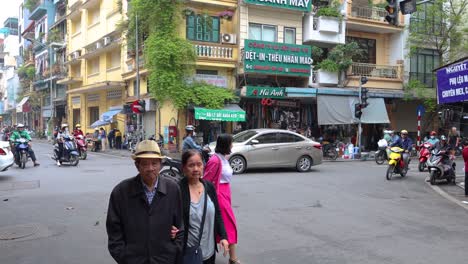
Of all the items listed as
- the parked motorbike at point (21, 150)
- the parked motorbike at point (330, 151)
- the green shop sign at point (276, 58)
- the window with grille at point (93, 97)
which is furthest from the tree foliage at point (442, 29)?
the window with grille at point (93, 97)

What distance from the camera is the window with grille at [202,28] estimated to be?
2316 cm

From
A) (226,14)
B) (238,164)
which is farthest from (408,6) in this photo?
(226,14)

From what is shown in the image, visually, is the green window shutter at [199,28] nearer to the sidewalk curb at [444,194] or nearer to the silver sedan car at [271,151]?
the silver sedan car at [271,151]

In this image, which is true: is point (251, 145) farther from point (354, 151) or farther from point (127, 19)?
point (127, 19)

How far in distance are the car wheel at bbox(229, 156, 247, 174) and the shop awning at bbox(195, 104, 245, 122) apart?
746 centimetres

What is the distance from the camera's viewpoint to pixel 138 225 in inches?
108

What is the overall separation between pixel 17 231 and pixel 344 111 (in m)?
20.1

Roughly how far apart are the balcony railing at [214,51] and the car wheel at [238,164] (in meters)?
9.65

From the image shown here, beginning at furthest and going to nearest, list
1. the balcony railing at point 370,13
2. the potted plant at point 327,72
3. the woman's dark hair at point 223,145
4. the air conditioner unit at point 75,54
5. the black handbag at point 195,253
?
1. the air conditioner unit at point 75,54
2. the balcony railing at point 370,13
3. the potted plant at point 327,72
4. the woman's dark hair at point 223,145
5. the black handbag at point 195,253

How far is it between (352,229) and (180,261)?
4.59 metres

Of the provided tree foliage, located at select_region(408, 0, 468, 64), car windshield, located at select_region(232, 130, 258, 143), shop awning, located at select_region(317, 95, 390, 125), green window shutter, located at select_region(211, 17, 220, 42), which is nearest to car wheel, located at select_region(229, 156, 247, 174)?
car windshield, located at select_region(232, 130, 258, 143)

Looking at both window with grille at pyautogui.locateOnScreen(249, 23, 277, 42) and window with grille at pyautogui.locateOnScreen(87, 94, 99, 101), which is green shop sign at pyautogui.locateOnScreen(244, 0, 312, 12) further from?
window with grille at pyautogui.locateOnScreen(87, 94, 99, 101)

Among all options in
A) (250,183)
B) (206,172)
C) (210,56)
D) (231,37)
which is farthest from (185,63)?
(206,172)

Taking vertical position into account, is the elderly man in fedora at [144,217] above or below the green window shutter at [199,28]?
below
